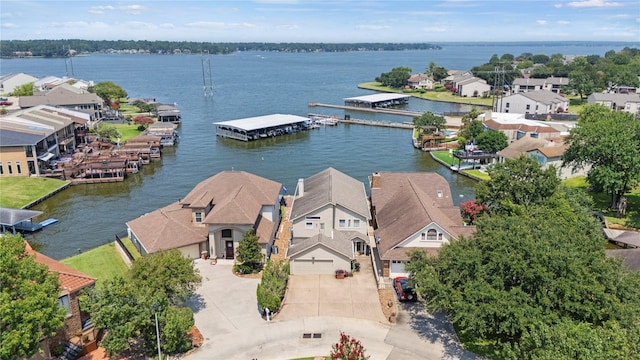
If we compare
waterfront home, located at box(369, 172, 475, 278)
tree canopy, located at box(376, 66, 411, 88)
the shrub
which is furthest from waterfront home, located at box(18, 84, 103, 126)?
tree canopy, located at box(376, 66, 411, 88)

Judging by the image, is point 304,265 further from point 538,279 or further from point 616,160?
point 616,160

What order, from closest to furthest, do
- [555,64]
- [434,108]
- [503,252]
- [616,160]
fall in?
1. [503,252]
2. [616,160]
3. [434,108]
4. [555,64]

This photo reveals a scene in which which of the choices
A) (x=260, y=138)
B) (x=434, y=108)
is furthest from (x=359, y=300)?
(x=434, y=108)

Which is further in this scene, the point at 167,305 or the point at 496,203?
the point at 496,203

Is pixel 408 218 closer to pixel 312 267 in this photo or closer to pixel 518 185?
pixel 312 267

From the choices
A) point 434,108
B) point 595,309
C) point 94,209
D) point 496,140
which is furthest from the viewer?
point 434,108

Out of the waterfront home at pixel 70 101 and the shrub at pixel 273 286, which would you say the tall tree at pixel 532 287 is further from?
the waterfront home at pixel 70 101

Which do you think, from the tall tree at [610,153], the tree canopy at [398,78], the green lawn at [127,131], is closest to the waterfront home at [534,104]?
the tall tree at [610,153]

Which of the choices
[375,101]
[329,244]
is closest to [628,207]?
[329,244]
